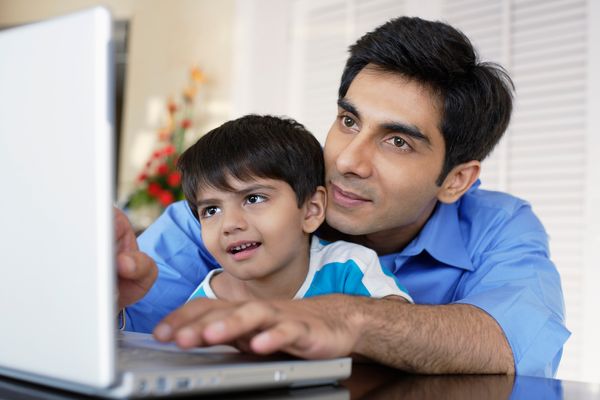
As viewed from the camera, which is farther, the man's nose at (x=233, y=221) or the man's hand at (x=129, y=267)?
the man's nose at (x=233, y=221)

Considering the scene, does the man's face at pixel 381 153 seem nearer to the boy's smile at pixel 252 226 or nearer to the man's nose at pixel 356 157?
the man's nose at pixel 356 157

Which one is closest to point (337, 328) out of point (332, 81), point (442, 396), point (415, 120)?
point (442, 396)

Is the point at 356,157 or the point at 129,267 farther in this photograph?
the point at 356,157

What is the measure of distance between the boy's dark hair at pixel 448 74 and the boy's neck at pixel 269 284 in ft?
1.54

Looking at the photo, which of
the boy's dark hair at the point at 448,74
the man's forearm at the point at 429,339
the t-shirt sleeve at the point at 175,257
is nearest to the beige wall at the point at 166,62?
the t-shirt sleeve at the point at 175,257

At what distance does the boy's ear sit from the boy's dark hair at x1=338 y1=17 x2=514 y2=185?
35 cm

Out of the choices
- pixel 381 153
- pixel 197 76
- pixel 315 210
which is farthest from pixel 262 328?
pixel 197 76

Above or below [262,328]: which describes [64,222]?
above

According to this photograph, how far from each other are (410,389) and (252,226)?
2.07ft

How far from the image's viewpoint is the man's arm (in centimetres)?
76

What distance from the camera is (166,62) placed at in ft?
16.3

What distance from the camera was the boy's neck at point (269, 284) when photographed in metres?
1.57

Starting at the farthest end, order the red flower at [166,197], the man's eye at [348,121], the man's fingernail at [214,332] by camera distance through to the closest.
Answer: the red flower at [166,197]
the man's eye at [348,121]
the man's fingernail at [214,332]

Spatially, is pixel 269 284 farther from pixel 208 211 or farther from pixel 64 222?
pixel 64 222
